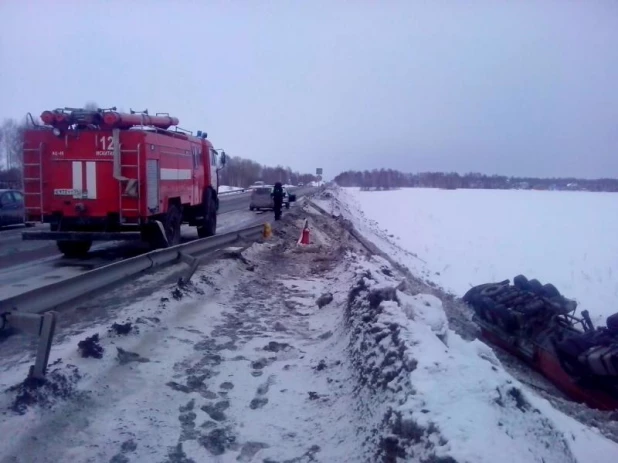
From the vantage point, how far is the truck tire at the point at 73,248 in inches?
591

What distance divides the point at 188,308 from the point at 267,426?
3.97 meters

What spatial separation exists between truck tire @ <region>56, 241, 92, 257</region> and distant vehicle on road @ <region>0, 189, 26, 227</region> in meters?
11.4

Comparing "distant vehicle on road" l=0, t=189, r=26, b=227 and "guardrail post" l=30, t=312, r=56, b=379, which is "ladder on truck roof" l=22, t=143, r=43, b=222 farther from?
"distant vehicle on road" l=0, t=189, r=26, b=227

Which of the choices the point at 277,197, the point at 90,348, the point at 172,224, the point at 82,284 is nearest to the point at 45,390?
the point at 90,348

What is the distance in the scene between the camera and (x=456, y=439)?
11.9 feet

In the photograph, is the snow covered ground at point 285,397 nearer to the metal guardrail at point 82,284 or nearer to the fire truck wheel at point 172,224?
the metal guardrail at point 82,284

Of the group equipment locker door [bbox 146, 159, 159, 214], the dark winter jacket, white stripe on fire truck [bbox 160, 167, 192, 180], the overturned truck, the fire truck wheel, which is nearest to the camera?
the overturned truck

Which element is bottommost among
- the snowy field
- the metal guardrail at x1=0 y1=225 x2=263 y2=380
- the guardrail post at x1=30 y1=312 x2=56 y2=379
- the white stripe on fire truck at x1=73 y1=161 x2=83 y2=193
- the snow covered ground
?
the snowy field

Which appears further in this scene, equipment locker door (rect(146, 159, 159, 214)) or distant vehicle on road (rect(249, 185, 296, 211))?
distant vehicle on road (rect(249, 185, 296, 211))

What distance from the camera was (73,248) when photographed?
15.1 m

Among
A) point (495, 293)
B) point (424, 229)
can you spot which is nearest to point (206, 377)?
point (495, 293)

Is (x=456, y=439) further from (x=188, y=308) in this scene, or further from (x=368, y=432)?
(x=188, y=308)

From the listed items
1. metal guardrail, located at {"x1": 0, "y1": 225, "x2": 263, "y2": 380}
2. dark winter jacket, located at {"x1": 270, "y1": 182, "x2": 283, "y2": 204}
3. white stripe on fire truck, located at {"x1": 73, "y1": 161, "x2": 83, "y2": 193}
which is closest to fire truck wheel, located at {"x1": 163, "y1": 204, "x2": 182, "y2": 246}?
white stripe on fire truck, located at {"x1": 73, "y1": 161, "x2": 83, "y2": 193}

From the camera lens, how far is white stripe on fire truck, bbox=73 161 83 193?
1320 cm
